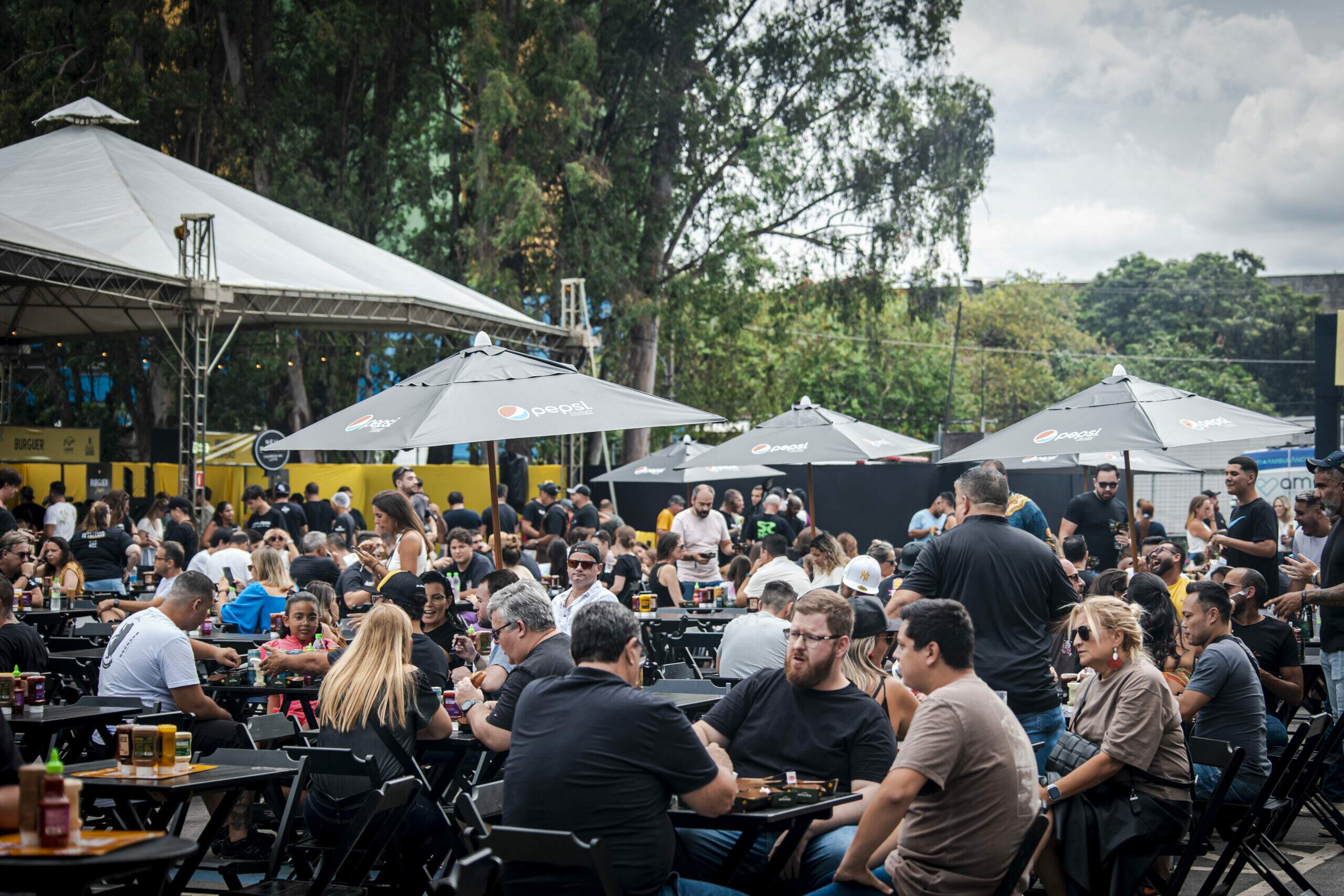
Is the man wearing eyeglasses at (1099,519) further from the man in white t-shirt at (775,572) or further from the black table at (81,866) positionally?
the black table at (81,866)

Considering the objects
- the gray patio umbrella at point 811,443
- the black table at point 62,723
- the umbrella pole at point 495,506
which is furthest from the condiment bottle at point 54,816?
the gray patio umbrella at point 811,443

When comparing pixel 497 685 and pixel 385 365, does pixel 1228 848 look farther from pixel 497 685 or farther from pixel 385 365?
pixel 385 365

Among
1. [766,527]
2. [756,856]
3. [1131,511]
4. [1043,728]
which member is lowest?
[756,856]

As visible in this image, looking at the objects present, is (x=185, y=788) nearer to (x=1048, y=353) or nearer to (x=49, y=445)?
(x=49, y=445)

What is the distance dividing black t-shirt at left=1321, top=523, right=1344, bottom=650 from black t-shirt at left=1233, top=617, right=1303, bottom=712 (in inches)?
20.3

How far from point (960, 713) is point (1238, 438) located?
5.45 metres

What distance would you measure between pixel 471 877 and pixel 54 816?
1011 millimetres

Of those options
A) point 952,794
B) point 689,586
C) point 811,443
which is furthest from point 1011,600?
point 689,586

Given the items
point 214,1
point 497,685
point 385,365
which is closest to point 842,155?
point 385,365

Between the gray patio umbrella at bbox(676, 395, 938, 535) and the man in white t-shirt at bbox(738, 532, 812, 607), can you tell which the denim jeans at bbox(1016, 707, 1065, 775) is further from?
the gray patio umbrella at bbox(676, 395, 938, 535)

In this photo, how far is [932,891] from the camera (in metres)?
3.72

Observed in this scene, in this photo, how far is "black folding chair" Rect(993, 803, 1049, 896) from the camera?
3.65m

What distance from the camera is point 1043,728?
18.8 ft

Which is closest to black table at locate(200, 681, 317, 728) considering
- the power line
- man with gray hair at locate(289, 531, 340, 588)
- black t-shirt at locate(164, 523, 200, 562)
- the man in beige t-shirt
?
man with gray hair at locate(289, 531, 340, 588)
